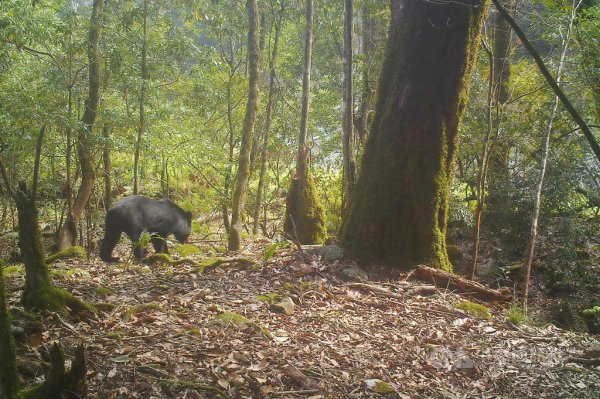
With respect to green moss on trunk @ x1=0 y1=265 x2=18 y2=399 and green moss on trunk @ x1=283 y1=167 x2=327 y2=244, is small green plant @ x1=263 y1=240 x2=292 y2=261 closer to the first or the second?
green moss on trunk @ x1=283 y1=167 x2=327 y2=244

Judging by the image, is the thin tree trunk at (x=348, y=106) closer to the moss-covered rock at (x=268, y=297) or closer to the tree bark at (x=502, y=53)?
the moss-covered rock at (x=268, y=297)

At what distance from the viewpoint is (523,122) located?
9.80 m

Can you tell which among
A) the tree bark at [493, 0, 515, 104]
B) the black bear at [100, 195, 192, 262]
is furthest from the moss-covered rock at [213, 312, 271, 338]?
the tree bark at [493, 0, 515, 104]

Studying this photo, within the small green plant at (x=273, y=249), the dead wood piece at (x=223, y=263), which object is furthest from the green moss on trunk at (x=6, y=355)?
the small green plant at (x=273, y=249)

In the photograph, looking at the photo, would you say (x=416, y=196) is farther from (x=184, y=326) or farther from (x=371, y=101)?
(x=371, y=101)

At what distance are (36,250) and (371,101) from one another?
9677 mm

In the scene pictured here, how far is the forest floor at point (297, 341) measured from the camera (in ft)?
10.9

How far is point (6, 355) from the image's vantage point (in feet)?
7.77

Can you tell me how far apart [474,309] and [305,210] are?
4.86 metres

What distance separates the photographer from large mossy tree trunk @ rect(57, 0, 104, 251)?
343 inches

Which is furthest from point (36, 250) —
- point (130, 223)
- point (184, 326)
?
point (130, 223)

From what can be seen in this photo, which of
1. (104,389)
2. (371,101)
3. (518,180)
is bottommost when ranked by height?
(104,389)

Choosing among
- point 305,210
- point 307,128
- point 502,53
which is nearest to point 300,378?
point 305,210

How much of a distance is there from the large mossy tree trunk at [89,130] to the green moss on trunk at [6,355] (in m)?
6.34
